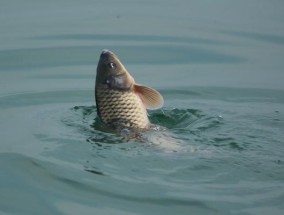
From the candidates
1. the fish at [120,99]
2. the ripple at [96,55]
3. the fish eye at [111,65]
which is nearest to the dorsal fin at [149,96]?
the fish at [120,99]

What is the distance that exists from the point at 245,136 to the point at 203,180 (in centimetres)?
112

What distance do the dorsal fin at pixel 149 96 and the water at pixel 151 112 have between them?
0.31 metres

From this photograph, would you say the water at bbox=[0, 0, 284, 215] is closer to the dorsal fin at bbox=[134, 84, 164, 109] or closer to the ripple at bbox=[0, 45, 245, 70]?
the ripple at bbox=[0, 45, 245, 70]

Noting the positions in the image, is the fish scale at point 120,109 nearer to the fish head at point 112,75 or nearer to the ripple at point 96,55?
the fish head at point 112,75

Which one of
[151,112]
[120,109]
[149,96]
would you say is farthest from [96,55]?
[120,109]

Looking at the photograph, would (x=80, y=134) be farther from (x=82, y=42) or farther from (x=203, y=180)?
(x=82, y=42)

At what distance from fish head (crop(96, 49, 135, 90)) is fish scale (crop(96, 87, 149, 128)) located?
2.7 inches

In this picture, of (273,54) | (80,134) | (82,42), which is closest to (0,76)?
(82,42)

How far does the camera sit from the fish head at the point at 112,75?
276 inches

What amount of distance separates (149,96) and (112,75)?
1.29ft

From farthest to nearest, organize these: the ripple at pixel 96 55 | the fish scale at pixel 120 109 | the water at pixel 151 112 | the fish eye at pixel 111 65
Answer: the ripple at pixel 96 55, the fish eye at pixel 111 65, the fish scale at pixel 120 109, the water at pixel 151 112

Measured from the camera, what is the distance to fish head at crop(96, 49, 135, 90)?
23.0ft

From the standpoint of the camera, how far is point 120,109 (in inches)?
270

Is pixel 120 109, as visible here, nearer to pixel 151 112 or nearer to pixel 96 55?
pixel 151 112
